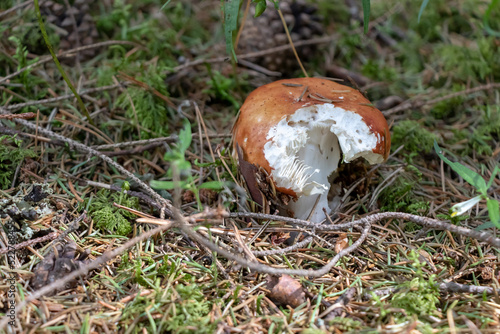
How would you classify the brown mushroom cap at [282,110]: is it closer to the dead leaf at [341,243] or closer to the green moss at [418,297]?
the dead leaf at [341,243]

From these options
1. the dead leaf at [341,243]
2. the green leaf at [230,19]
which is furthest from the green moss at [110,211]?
the dead leaf at [341,243]

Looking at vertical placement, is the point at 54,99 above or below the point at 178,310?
above

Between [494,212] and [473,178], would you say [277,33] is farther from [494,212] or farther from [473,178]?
[494,212]

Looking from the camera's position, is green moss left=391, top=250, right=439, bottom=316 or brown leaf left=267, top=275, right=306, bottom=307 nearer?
green moss left=391, top=250, right=439, bottom=316

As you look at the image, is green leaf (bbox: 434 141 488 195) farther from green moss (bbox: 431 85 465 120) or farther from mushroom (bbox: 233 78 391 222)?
green moss (bbox: 431 85 465 120)

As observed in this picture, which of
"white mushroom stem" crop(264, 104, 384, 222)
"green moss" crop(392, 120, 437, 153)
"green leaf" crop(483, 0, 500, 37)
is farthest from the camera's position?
"green moss" crop(392, 120, 437, 153)

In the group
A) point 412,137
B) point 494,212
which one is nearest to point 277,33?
point 412,137

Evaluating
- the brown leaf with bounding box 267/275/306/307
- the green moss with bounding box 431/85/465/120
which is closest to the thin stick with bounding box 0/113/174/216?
the brown leaf with bounding box 267/275/306/307
